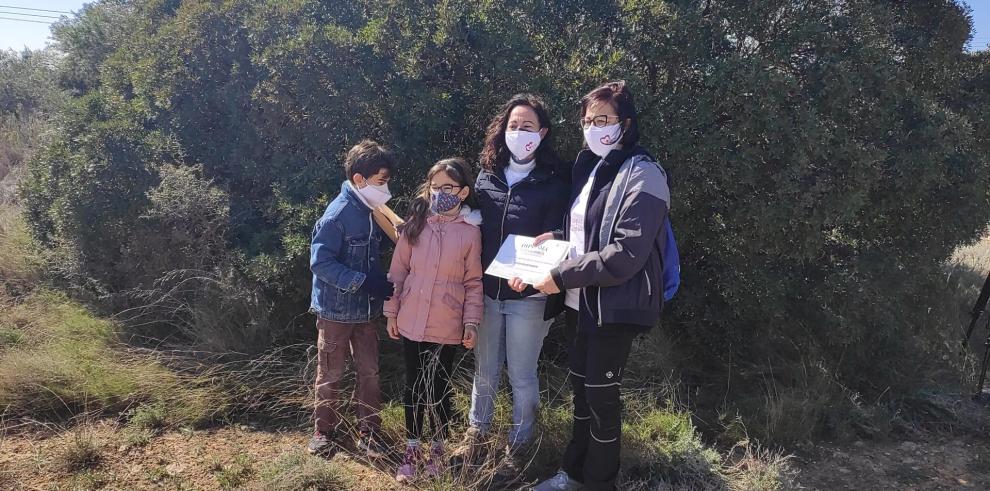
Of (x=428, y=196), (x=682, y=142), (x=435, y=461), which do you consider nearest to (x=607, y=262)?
(x=428, y=196)

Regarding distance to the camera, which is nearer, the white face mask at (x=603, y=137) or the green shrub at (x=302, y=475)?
the white face mask at (x=603, y=137)

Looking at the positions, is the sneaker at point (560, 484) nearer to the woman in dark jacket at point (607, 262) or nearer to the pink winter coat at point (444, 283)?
the woman in dark jacket at point (607, 262)

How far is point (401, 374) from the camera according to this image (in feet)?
14.6

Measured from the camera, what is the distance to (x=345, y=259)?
3246 mm

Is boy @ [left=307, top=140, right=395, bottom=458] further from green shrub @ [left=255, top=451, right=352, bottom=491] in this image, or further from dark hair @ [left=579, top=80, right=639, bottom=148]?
dark hair @ [left=579, top=80, right=639, bottom=148]

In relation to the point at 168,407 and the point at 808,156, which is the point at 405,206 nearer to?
the point at 168,407

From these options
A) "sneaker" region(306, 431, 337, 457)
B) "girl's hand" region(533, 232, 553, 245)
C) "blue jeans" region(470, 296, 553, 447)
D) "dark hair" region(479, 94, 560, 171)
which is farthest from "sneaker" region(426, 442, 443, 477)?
"dark hair" region(479, 94, 560, 171)

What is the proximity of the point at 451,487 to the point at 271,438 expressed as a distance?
4.97 ft

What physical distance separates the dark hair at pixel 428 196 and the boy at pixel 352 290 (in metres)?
0.29

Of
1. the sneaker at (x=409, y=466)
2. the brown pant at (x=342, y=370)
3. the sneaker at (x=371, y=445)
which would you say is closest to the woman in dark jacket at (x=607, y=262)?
the sneaker at (x=409, y=466)

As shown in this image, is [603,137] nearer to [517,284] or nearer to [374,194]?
[517,284]

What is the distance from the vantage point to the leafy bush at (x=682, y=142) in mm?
3754

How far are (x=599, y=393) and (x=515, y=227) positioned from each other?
88 centimetres

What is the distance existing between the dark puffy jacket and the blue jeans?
101 mm
